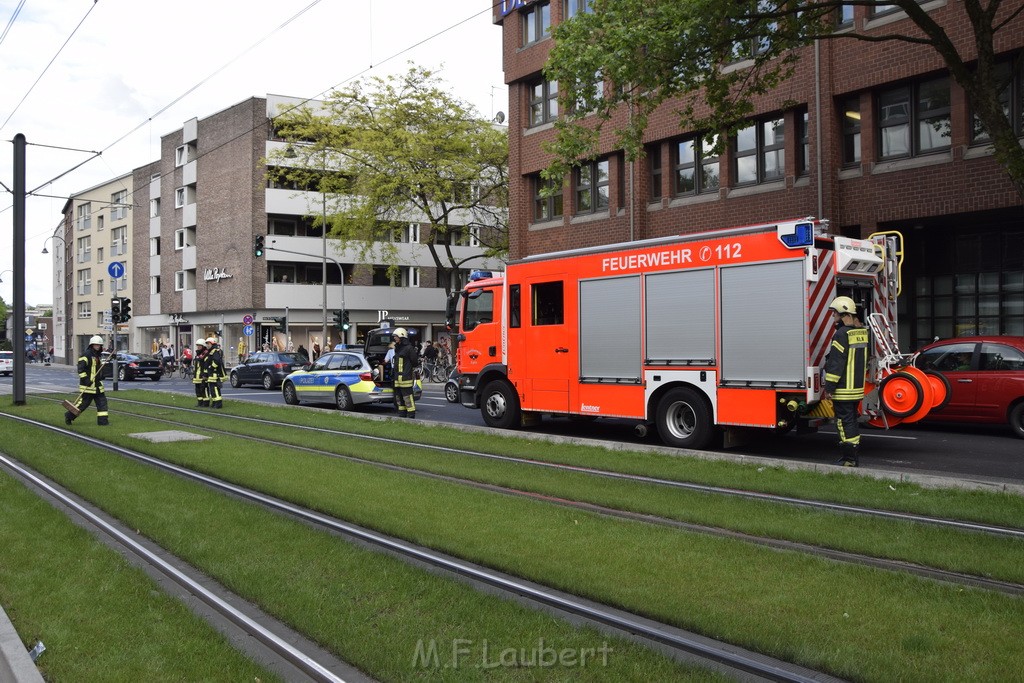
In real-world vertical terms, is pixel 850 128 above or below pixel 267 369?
above

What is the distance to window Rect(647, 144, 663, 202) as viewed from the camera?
25.2 meters

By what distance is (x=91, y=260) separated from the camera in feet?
249

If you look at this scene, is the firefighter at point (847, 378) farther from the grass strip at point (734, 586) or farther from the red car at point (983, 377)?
the grass strip at point (734, 586)

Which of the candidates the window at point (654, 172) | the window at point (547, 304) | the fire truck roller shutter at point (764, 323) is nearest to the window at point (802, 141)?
the window at point (654, 172)

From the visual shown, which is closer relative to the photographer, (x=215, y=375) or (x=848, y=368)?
(x=848, y=368)

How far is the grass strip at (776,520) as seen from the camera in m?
6.32

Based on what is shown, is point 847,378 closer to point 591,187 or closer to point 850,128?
point 850,128

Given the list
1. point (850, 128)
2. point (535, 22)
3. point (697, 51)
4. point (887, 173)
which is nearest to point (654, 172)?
point (850, 128)

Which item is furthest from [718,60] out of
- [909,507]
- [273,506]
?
[273,506]

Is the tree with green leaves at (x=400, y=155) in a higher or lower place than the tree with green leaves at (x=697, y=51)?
higher

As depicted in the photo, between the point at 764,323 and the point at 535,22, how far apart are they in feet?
65.3

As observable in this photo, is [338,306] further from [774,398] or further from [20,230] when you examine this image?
[774,398]

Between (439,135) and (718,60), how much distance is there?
73.4 ft

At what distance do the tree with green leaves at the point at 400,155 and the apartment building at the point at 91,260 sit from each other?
119 ft
